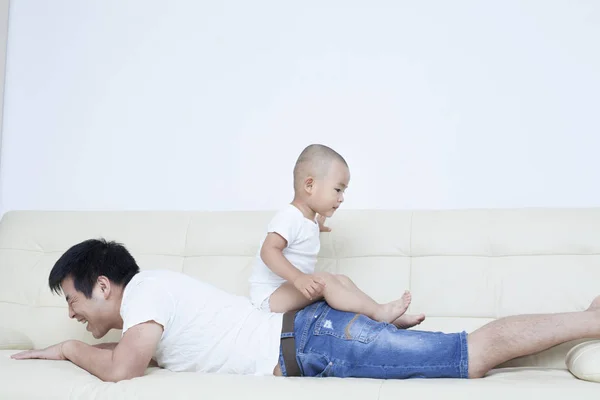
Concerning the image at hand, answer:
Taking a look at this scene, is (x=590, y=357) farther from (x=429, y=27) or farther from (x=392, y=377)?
(x=429, y=27)

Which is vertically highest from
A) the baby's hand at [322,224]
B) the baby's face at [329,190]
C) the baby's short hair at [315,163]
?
the baby's short hair at [315,163]

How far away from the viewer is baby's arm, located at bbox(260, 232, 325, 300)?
2.11m

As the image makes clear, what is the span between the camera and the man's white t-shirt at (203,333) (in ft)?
6.62

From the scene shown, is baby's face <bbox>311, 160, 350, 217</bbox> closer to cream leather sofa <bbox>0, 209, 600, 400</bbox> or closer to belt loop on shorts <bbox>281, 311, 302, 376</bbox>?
cream leather sofa <bbox>0, 209, 600, 400</bbox>

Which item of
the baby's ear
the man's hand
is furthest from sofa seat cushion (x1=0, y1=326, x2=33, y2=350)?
A: the baby's ear

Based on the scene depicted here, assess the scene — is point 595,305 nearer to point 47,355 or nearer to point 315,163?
point 315,163

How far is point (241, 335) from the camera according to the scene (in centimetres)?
206

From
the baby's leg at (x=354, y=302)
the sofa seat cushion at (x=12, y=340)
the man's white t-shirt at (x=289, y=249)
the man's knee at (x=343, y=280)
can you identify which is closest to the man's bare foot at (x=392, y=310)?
the baby's leg at (x=354, y=302)

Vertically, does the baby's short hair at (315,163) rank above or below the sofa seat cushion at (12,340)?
above

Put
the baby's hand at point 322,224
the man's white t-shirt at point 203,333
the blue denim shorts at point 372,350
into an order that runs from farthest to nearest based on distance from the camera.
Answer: the baby's hand at point 322,224 → the man's white t-shirt at point 203,333 → the blue denim shorts at point 372,350

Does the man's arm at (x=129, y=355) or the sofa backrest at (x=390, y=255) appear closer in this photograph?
the man's arm at (x=129, y=355)

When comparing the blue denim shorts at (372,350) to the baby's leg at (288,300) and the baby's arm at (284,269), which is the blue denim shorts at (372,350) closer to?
the baby's arm at (284,269)

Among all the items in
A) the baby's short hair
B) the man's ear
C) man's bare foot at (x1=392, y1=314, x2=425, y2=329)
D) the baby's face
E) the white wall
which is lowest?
man's bare foot at (x1=392, y1=314, x2=425, y2=329)

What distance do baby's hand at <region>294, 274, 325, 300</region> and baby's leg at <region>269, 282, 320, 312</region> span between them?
0.42 ft
